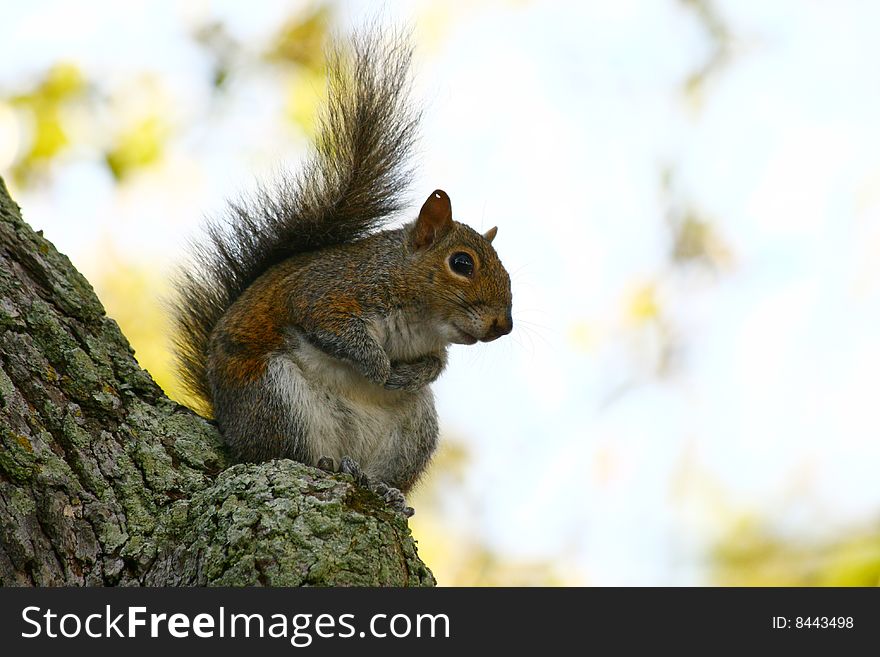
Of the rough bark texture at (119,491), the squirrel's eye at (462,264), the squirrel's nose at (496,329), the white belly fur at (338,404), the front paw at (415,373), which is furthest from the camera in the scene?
the squirrel's eye at (462,264)

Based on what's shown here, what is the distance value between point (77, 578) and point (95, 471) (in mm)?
268

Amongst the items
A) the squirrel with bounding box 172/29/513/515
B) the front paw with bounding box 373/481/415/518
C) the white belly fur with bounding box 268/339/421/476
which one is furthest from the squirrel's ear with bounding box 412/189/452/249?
the front paw with bounding box 373/481/415/518

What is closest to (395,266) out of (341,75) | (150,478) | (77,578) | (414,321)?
(414,321)

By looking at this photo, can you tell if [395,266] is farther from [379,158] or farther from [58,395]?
[58,395]

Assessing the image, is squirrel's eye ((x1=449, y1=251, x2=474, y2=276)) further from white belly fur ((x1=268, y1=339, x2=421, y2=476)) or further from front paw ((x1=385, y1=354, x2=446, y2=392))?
white belly fur ((x1=268, y1=339, x2=421, y2=476))

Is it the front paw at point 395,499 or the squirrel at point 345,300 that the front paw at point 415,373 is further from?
the front paw at point 395,499

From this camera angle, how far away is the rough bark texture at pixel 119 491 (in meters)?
2.20

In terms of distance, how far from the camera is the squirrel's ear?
356cm

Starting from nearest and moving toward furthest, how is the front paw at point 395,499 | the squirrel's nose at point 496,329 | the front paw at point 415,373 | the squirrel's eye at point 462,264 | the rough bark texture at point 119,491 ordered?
the rough bark texture at point 119,491
the front paw at point 395,499
the front paw at point 415,373
the squirrel's nose at point 496,329
the squirrel's eye at point 462,264

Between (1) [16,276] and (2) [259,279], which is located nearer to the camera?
(1) [16,276]

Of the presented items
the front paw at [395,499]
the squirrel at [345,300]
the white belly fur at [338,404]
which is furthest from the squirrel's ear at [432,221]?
the front paw at [395,499]

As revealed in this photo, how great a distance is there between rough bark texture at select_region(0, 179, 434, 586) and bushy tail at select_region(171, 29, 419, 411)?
31.0 inches

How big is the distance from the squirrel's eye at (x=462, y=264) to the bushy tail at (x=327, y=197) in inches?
11.8

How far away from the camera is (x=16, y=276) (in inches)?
101
